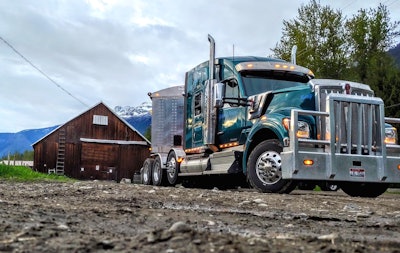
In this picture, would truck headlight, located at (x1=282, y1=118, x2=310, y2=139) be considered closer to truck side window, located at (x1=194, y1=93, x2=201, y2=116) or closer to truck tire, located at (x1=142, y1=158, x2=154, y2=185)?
truck side window, located at (x1=194, y1=93, x2=201, y2=116)

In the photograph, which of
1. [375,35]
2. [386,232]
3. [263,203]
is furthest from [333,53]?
[386,232]

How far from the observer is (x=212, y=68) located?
36.2ft

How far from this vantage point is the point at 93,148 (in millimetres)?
46000

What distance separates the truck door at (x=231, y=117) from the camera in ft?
33.5

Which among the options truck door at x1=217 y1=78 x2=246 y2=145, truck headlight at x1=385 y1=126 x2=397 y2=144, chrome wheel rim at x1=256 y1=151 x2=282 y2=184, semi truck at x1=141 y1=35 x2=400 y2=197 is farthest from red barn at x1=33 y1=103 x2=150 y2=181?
truck headlight at x1=385 y1=126 x2=397 y2=144

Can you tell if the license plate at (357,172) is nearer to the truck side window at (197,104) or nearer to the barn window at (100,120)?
the truck side window at (197,104)

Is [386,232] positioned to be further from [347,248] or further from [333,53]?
[333,53]

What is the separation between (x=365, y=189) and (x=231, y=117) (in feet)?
10.2

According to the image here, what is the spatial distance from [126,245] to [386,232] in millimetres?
2259

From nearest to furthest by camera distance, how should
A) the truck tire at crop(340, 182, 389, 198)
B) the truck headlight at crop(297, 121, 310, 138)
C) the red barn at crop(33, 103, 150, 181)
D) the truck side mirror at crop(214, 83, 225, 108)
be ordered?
the truck headlight at crop(297, 121, 310, 138), the truck tire at crop(340, 182, 389, 198), the truck side mirror at crop(214, 83, 225, 108), the red barn at crop(33, 103, 150, 181)

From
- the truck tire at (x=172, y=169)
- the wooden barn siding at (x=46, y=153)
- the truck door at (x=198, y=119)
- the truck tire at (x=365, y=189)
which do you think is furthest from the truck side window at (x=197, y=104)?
the wooden barn siding at (x=46, y=153)

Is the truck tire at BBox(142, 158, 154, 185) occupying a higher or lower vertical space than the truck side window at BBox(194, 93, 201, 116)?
lower

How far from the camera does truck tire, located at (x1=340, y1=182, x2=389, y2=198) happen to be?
32.1 feet

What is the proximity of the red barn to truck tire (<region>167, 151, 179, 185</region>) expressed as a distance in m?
32.5
